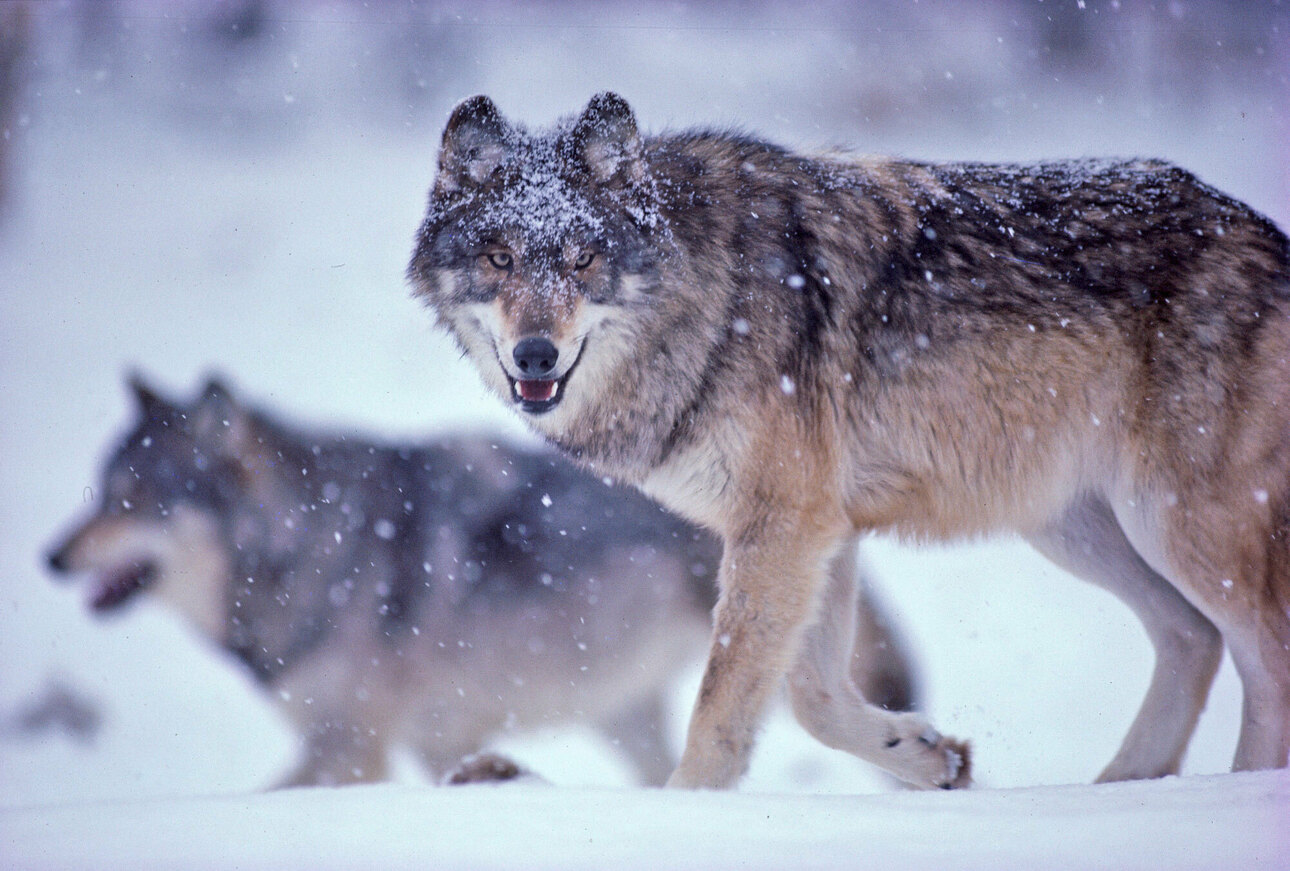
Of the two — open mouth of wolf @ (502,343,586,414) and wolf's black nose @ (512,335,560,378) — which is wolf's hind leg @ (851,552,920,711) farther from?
wolf's black nose @ (512,335,560,378)

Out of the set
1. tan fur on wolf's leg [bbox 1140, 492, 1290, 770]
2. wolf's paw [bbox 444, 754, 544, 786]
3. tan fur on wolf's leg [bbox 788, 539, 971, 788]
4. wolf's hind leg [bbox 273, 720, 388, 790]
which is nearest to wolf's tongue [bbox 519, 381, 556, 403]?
wolf's paw [bbox 444, 754, 544, 786]

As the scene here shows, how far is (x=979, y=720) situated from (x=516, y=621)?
2.35 metres

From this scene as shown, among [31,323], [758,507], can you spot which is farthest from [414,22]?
[758,507]

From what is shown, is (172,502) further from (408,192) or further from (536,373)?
(408,192)

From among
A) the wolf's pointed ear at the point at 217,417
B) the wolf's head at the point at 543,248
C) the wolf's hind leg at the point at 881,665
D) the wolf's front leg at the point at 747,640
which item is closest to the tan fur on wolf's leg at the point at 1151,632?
the wolf's hind leg at the point at 881,665

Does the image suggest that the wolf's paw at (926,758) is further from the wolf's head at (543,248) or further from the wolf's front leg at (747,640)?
the wolf's head at (543,248)

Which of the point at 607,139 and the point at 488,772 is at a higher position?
the point at 607,139

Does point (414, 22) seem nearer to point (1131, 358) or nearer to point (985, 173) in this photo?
point (985, 173)

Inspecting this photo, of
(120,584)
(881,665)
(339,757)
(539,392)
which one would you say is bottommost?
(339,757)

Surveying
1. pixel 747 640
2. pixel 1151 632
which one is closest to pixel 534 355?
pixel 747 640

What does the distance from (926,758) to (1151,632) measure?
0.94m

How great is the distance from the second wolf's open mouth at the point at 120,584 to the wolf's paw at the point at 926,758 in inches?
129

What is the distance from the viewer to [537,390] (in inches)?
99.7

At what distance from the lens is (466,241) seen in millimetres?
2699
